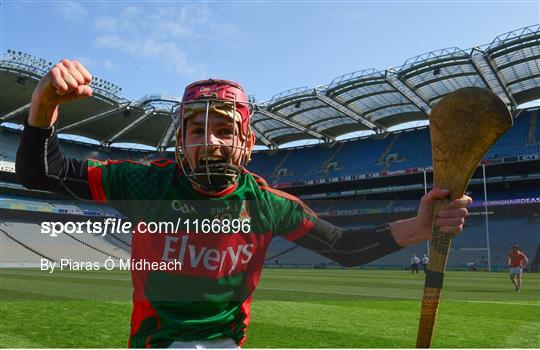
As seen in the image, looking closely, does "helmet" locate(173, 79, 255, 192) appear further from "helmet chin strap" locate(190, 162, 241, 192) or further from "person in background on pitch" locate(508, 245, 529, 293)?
"person in background on pitch" locate(508, 245, 529, 293)

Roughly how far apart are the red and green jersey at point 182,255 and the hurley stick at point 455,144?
35.0 inches

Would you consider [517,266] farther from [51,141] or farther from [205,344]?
[51,141]

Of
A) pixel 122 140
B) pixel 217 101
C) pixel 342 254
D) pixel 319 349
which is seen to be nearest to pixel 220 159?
pixel 217 101

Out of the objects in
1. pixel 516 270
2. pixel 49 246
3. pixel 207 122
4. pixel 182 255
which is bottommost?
pixel 49 246

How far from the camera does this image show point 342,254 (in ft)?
9.59

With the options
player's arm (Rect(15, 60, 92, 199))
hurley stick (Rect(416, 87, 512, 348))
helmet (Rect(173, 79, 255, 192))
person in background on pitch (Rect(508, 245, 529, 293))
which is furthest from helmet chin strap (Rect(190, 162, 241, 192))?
person in background on pitch (Rect(508, 245, 529, 293))

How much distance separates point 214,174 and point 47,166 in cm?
73

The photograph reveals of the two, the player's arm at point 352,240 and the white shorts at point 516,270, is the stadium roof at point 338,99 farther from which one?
the player's arm at point 352,240

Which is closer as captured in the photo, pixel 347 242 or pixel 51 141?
pixel 51 141

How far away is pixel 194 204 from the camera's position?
2.52 meters

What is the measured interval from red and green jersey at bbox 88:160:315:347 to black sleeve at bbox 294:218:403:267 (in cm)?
42

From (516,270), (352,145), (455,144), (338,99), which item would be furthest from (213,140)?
(352,145)

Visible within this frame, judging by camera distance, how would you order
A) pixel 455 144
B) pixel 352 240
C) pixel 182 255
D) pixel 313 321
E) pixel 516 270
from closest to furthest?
pixel 455 144 → pixel 182 255 → pixel 352 240 → pixel 313 321 → pixel 516 270

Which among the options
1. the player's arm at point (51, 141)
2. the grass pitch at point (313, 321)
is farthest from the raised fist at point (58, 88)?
the grass pitch at point (313, 321)
